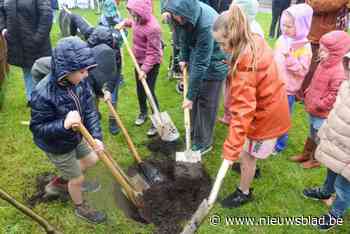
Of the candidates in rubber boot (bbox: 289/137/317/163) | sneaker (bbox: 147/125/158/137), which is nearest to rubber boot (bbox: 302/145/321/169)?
rubber boot (bbox: 289/137/317/163)

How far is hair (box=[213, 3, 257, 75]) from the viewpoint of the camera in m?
2.86

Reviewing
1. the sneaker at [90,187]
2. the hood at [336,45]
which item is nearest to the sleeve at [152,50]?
the sneaker at [90,187]

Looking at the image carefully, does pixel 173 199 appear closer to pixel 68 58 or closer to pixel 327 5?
pixel 68 58

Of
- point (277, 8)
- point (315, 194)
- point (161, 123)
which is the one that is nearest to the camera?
point (315, 194)

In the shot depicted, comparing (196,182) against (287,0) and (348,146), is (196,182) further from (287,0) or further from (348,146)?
(287,0)

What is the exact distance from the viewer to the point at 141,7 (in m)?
4.30

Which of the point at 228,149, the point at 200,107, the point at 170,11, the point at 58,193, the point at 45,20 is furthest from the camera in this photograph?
the point at 45,20

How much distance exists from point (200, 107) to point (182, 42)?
85cm

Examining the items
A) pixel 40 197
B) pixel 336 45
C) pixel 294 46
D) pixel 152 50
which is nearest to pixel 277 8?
pixel 294 46

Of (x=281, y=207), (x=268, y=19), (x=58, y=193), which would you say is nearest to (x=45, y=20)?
(x=58, y=193)

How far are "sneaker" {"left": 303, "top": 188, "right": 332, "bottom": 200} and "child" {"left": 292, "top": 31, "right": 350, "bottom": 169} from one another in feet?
2.32

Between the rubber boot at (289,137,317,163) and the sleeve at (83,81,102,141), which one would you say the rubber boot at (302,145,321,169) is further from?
the sleeve at (83,81,102,141)

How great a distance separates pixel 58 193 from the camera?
12.4 ft

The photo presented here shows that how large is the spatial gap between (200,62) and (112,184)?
1738mm
